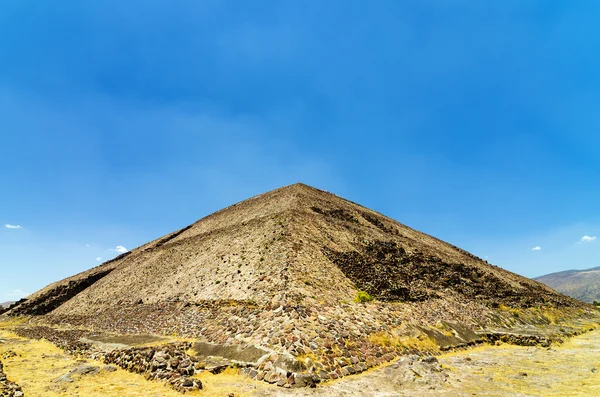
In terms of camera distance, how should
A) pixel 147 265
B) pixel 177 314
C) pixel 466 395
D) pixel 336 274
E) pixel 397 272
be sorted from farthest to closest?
pixel 147 265 → pixel 397 272 → pixel 336 274 → pixel 177 314 → pixel 466 395

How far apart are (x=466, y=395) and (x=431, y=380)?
4.44 feet

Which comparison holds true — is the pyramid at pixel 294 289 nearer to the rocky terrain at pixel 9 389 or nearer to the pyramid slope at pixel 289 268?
the pyramid slope at pixel 289 268

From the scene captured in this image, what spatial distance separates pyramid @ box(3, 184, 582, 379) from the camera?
1548 cm

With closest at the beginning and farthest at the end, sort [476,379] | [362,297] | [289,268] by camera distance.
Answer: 1. [476,379]
2. [362,297]
3. [289,268]

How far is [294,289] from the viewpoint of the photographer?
19.4m

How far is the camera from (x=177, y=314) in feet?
74.7

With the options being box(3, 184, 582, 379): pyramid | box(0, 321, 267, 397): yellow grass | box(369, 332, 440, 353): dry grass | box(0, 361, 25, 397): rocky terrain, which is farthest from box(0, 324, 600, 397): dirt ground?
box(3, 184, 582, 379): pyramid

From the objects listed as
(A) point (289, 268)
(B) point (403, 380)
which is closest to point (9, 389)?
(B) point (403, 380)

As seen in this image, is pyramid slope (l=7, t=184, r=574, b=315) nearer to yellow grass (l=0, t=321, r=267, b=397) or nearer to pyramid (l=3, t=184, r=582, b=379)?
pyramid (l=3, t=184, r=582, b=379)

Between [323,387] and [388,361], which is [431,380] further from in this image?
[323,387]

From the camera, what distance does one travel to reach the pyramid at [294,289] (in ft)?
50.8

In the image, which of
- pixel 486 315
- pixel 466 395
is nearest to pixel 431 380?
pixel 466 395

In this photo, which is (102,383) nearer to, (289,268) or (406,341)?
(289,268)

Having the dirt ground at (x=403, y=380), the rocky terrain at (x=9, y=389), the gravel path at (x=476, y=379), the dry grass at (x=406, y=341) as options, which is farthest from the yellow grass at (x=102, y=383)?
the dry grass at (x=406, y=341)
